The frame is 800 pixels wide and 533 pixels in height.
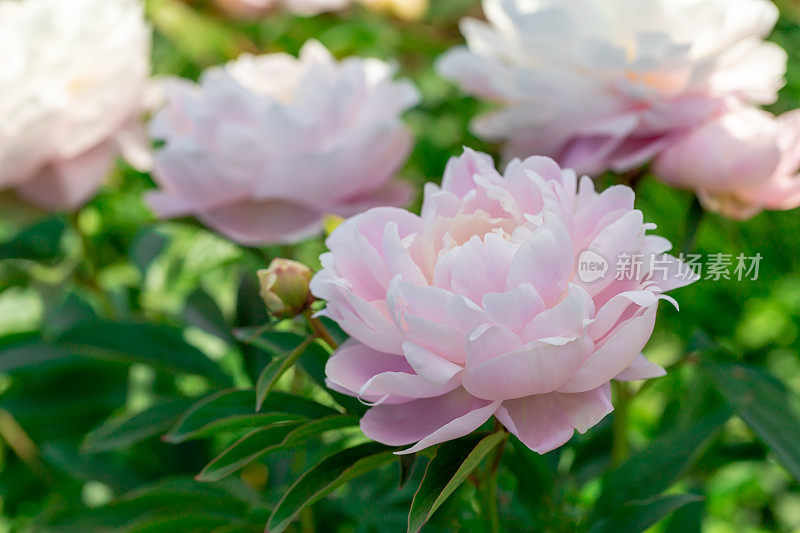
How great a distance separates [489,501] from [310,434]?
97mm

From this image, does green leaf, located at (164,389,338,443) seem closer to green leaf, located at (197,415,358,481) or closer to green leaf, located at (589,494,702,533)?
green leaf, located at (197,415,358,481)

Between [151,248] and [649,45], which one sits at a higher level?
[649,45]

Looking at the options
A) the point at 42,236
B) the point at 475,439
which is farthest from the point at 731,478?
the point at 42,236

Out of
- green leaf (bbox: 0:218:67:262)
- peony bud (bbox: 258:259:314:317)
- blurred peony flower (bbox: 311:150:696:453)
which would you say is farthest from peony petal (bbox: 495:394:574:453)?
green leaf (bbox: 0:218:67:262)

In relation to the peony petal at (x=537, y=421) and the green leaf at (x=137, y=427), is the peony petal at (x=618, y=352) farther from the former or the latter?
the green leaf at (x=137, y=427)

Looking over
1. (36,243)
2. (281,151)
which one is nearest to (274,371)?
(281,151)

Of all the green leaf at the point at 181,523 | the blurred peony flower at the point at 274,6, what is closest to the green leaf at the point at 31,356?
the green leaf at the point at 181,523

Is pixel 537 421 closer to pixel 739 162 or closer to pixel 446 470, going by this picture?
pixel 446 470

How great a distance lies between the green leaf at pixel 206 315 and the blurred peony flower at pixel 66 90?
0.15m

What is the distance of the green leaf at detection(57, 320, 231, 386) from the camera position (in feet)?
1.86

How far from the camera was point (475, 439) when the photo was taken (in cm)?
35

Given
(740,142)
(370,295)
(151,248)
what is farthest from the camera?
(151,248)

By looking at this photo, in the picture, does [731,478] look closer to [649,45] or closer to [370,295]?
[649,45]

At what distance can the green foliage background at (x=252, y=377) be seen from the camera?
49 centimetres
